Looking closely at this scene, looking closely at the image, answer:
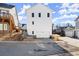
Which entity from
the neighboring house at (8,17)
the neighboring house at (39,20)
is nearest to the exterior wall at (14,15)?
the neighboring house at (8,17)

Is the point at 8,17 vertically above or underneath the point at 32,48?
Answer: above

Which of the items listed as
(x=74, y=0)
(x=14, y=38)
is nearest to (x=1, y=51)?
(x=14, y=38)

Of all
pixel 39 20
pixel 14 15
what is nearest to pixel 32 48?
pixel 39 20

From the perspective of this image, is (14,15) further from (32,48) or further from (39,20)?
(32,48)

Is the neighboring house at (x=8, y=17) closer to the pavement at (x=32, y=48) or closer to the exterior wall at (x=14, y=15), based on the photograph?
the exterior wall at (x=14, y=15)

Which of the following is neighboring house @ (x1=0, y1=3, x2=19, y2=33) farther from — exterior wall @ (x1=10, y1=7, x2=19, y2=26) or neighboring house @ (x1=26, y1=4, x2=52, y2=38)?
neighboring house @ (x1=26, y1=4, x2=52, y2=38)

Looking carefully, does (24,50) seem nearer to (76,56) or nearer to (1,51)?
(1,51)

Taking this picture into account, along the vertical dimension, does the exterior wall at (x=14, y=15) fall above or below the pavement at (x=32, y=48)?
above
